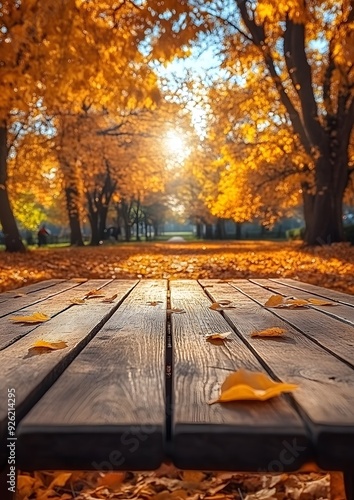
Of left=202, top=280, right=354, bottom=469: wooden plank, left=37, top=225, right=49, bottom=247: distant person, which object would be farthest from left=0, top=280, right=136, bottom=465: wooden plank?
left=37, top=225, right=49, bottom=247: distant person

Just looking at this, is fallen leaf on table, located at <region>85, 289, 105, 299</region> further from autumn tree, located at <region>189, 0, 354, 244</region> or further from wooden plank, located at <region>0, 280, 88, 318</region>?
autumn tree, located at <region>189, 0, 354, 244</region>

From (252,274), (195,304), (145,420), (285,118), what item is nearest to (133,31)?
(252,274)

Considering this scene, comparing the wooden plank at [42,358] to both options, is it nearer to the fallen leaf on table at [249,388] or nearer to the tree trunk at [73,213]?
the fallen leaf on table at [249,388]

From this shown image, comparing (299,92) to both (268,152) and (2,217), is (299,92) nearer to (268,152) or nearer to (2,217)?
(268,152)

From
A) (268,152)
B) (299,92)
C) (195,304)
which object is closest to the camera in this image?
(195,304)

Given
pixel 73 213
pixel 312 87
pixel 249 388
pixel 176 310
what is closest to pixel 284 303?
pixel 176 310

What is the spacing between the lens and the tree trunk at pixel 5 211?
52.5 ft

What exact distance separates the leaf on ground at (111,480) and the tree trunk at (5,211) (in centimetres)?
1430

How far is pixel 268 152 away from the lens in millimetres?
21281

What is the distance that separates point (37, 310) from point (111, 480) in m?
0.86

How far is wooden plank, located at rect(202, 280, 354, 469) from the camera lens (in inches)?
40.0

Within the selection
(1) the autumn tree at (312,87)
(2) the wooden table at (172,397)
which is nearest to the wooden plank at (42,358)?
(2) the wooden table at (172,397)

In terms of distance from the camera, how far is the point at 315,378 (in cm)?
136

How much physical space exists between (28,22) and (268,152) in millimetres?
14293
